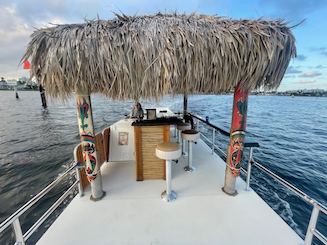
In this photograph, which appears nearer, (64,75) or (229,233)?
(64,75)

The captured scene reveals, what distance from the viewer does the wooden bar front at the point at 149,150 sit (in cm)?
284

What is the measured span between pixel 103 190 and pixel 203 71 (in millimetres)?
2356

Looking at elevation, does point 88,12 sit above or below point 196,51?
above

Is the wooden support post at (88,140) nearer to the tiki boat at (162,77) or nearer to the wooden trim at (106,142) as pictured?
the tiki boat at (162,77)

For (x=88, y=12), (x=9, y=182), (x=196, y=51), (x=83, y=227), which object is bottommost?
(x=9, y=182)

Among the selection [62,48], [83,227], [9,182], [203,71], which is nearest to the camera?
[62,48]

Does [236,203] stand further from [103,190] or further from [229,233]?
[103,190]

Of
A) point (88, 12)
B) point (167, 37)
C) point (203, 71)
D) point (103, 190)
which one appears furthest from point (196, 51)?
point (103, 190)

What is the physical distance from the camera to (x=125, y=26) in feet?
6.14

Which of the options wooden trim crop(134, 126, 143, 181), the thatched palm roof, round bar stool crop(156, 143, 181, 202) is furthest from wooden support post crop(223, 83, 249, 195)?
wooden trim crop(134, 126, 143, 181)

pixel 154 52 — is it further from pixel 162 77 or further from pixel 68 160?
pixel 68 160

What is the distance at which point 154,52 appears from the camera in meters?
1.81

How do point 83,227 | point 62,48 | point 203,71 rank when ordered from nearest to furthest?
point 62,48, point 203,71, point 83,227

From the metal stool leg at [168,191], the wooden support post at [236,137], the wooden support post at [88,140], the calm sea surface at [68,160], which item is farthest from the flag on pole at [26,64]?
the wooden support post at [236,137]
